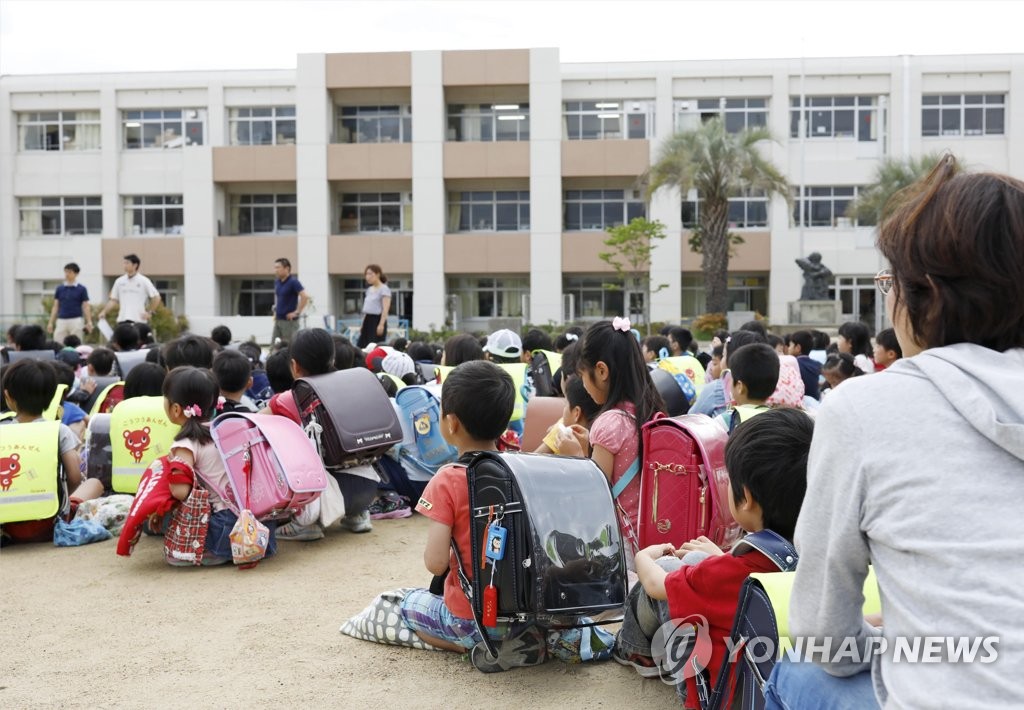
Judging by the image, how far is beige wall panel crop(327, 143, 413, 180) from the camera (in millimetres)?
36156

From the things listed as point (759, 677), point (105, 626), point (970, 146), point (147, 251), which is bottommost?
point (105, 626)

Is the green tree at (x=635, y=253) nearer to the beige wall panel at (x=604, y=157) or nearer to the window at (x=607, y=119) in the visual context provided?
the beige wall panel at (x=604, y=157)

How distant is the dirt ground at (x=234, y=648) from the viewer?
11.1 feet

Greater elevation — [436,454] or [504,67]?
[504,67]

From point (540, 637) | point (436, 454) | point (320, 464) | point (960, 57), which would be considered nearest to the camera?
point (540, 637)

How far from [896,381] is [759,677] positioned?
1.06 m

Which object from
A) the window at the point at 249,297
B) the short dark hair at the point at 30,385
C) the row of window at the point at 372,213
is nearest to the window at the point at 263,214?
the row of window at the point at 372,213

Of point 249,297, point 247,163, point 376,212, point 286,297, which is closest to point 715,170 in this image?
point 376,212

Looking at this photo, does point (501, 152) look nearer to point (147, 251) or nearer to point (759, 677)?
point (147, 251)

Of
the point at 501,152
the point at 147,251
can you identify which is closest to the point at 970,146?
the point at 501,152

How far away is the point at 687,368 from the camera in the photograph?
25.5ft

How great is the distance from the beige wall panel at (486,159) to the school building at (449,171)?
0.08m

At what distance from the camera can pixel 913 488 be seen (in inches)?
61.0

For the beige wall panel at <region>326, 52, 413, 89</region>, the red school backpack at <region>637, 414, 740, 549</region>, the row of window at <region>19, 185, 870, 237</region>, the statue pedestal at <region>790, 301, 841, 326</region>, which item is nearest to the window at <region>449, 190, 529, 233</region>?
the row of window at <region>19, 185, 870, 237</region>
